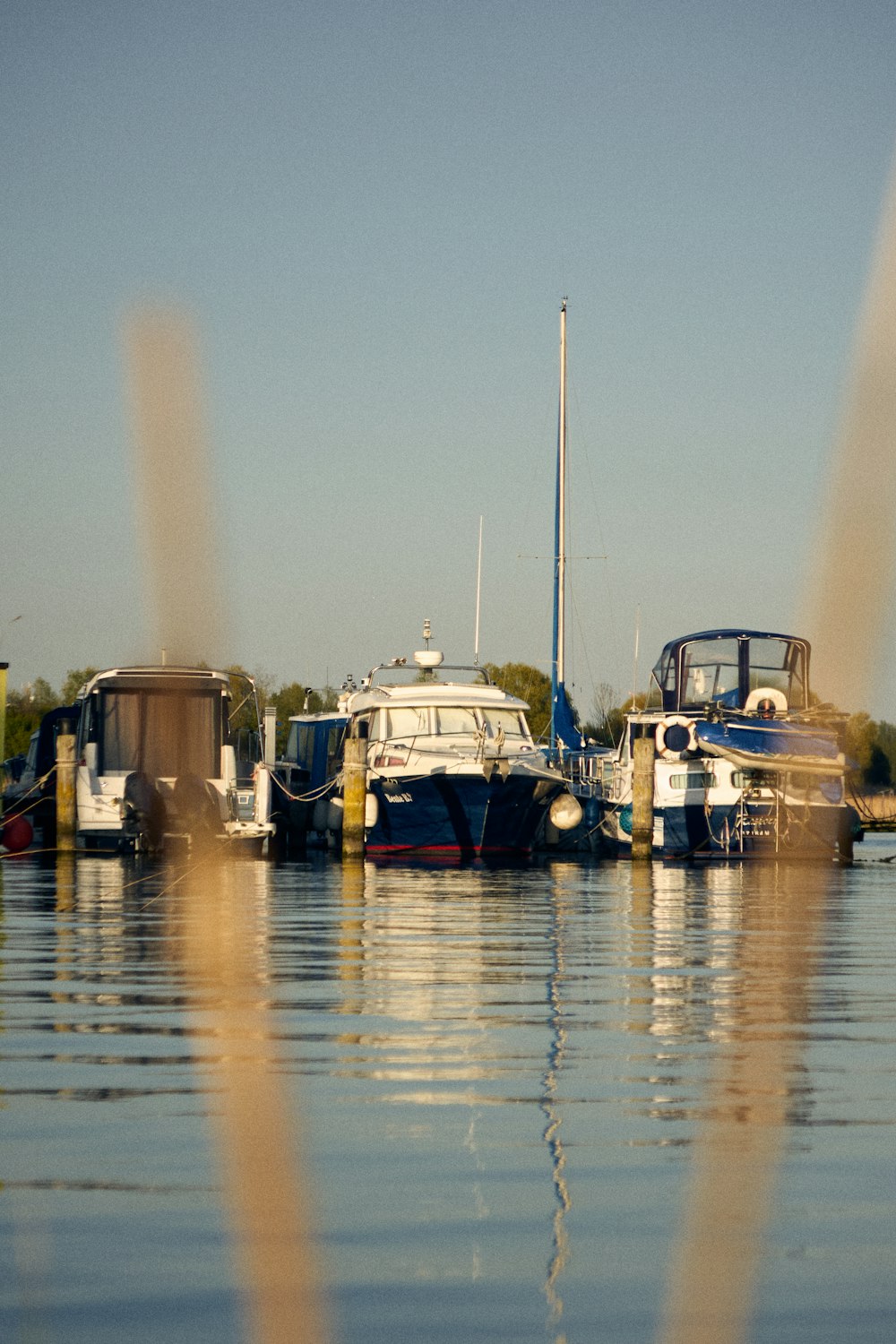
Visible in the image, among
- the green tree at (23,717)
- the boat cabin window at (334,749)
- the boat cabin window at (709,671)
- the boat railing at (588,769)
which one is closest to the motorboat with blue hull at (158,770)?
the boat cabin window at (334,749)

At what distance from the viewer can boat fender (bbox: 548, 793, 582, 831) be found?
124ft

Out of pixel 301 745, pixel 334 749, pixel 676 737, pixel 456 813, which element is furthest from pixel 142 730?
pixel 676 737

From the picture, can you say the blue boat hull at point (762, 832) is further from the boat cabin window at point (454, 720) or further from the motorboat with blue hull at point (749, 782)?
the boat cabin window at point (454, 720)

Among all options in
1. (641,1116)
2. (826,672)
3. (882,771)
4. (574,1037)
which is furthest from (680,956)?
(882,771)

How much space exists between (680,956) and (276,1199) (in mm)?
9889

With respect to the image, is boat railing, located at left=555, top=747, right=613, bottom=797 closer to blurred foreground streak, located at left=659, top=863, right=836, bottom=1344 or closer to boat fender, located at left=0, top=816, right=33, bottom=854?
boat fender, located at left=0, top=816, right=33, bottom=854

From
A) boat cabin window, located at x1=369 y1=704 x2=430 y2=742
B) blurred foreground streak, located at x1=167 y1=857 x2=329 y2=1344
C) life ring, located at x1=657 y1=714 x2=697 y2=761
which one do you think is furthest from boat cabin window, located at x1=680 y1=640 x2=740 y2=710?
blurred foreground streak, located at x1=167 y1=857 x2=329 y2=1344

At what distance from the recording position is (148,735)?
119 ft

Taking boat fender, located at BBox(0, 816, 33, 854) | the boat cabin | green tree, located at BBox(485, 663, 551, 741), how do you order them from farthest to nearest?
green tree, located at BBox(485, 663, 551, 741), the boat cabin, boat fender, located at BBox(0, 816, 33, 854)

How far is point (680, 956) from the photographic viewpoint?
54.3ft

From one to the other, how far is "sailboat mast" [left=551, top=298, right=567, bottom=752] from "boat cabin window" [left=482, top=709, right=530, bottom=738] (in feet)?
27.5

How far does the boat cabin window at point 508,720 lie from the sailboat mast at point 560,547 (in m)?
8.37

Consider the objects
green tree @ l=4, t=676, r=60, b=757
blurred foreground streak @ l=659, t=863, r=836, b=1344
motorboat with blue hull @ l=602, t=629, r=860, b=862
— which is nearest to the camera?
blurred foreground streak @ l=659, t=863, r=836, b=1344

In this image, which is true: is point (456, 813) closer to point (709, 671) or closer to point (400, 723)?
point (400, 723)
